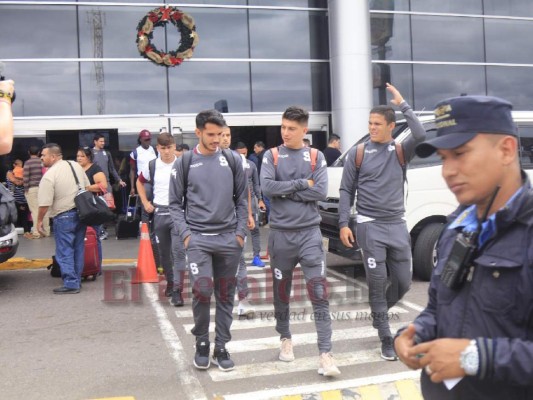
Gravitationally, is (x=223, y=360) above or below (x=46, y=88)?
below

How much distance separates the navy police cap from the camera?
173cm

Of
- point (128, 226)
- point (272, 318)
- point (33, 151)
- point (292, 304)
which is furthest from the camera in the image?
point (33, 151)

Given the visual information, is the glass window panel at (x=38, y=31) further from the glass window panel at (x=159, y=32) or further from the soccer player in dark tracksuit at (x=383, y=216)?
the soccer player in dark tracksuit at (x=383, y=216)

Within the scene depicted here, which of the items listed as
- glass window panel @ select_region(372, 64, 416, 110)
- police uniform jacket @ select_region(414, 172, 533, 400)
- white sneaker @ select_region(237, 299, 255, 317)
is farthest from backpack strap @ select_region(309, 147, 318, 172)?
glass window panel @ select_region(372, 64, 416, 110)

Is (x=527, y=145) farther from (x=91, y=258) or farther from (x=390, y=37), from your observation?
(x=390, y=37)

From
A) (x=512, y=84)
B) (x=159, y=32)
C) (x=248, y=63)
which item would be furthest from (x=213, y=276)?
(x=512, y=84)

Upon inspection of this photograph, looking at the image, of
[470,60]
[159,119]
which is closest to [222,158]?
[159,119]

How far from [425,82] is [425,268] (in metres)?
9.50

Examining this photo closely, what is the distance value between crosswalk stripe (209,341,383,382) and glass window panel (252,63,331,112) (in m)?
10.5

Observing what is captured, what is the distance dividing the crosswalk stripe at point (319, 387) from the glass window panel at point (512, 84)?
1366 cm

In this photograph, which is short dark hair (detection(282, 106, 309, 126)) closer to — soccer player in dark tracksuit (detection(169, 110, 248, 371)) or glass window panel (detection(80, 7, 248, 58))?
soccer player in dark tracksuit (detection(169, 110, 248, 371))

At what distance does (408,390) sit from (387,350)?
669 mm

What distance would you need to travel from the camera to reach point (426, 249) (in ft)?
23.6

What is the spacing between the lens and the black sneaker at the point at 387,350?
466cm
